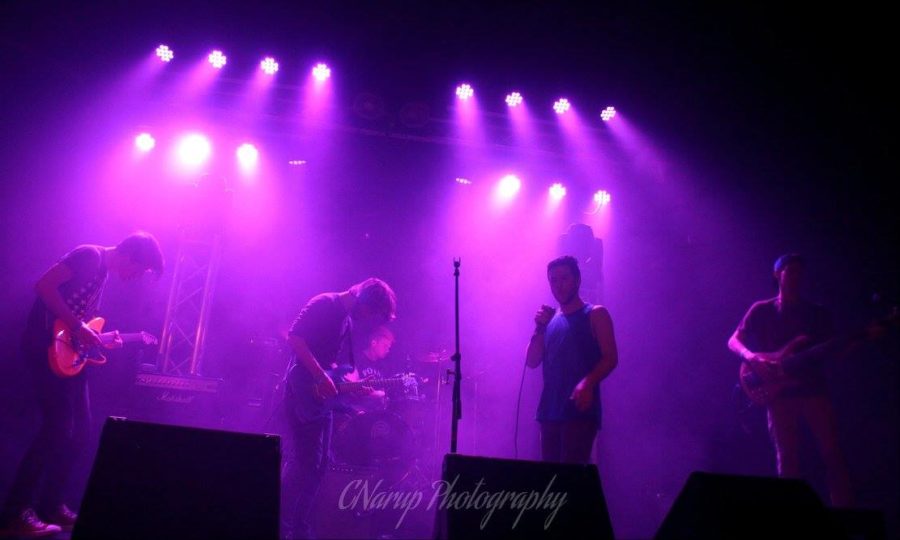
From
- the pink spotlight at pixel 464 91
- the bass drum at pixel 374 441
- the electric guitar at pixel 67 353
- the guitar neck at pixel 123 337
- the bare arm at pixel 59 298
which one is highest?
the pink spotlight at pixel 464 91

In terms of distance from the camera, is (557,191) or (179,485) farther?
(557,191)

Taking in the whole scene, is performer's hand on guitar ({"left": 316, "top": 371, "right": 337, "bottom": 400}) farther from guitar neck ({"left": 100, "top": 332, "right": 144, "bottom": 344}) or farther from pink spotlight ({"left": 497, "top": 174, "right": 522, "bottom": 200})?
pink spotlight ({"left": 497, "top": 174, "right": 522, "bottom": 200})

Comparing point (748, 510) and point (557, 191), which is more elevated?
point (557, 191)

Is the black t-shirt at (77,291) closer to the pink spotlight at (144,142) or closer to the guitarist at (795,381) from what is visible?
the pink spotlight at (144,142)

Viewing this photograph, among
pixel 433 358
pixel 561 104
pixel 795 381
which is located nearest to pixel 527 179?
pixel 561 104

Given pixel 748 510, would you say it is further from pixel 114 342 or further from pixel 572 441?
pixel 114 342

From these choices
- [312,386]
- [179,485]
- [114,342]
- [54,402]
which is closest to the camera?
[179,485]

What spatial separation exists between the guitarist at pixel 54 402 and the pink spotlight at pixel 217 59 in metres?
3.49

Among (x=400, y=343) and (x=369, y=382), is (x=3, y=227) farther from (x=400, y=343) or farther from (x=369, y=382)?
(x=400, y=343)

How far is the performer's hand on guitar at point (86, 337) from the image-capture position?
13.8 feet

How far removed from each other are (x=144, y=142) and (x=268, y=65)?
250cm

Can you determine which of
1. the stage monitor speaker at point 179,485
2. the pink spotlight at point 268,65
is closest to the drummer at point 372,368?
the stage monitor speaker at point 179,485

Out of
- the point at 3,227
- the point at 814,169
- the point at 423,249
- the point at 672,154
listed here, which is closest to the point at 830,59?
the point at 814,169

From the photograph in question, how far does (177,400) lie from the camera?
610 centimetres
